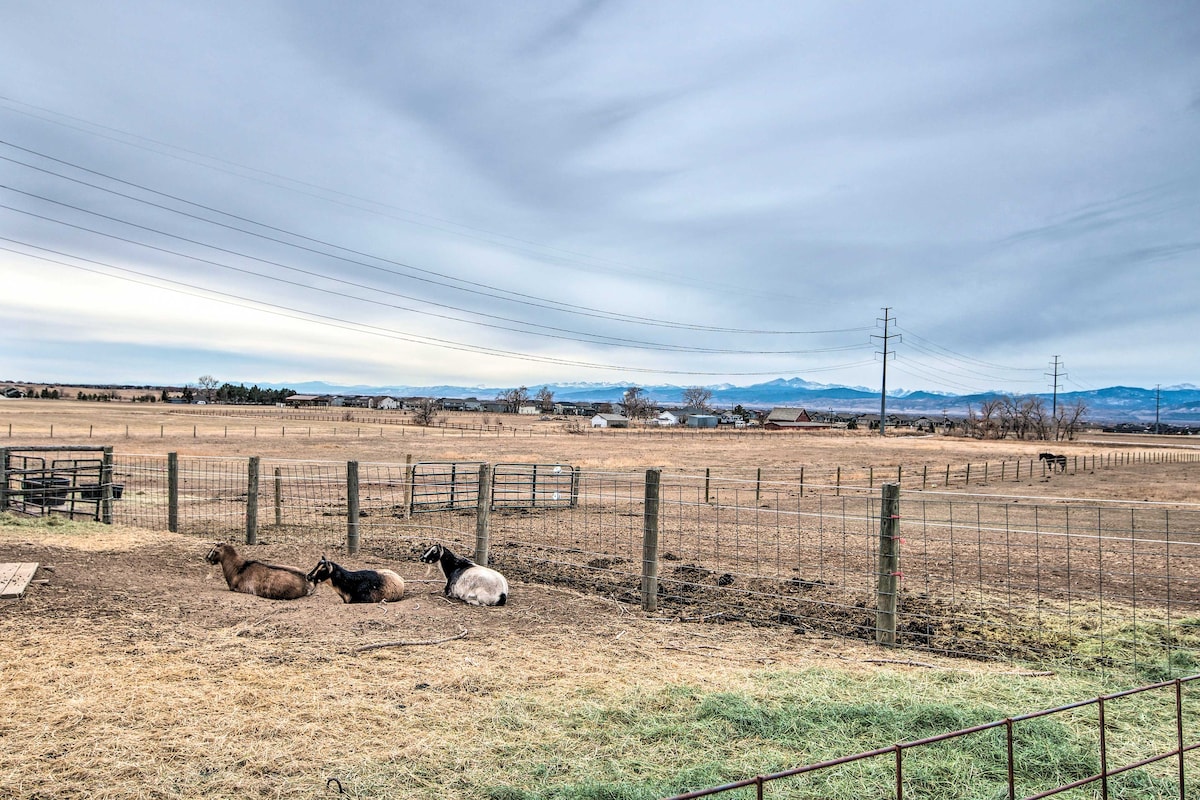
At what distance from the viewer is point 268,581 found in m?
8.31

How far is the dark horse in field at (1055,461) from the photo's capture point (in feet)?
123

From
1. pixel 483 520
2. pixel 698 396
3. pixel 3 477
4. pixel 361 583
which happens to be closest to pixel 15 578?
pixel 361 583

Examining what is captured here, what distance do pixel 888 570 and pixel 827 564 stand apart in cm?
461

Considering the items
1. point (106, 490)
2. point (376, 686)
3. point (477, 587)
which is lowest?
point (376, 686)

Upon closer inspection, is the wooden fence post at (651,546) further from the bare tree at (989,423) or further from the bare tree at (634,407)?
the bare tree at (634,407)

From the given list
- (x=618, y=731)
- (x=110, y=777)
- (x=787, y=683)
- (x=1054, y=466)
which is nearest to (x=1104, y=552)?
(x=787, y=683)

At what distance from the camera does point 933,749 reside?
14.6ft

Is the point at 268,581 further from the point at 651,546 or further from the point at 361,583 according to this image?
the point at 651,546

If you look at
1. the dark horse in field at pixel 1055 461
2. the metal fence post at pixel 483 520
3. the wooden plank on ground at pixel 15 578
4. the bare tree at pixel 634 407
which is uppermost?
the bare tree at pixel 634 407

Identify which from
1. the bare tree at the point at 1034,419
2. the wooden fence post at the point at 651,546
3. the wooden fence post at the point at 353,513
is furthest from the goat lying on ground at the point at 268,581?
the bare tree at the point at 1034,419

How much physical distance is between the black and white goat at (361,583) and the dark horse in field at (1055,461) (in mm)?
38192

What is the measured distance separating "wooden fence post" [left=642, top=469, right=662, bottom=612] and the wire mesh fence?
0.02m

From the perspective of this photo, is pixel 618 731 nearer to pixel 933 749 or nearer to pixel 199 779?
pixel 933 749

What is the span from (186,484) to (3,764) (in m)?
21.6
